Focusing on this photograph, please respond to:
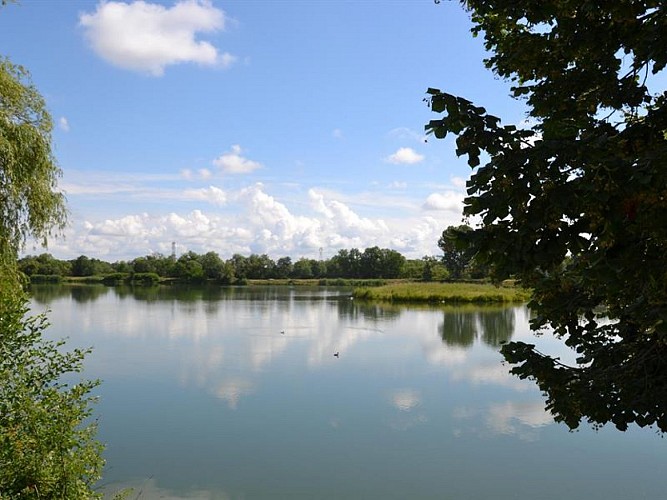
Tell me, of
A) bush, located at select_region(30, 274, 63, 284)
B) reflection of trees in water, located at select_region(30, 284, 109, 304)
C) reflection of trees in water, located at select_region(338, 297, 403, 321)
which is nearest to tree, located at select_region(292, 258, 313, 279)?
bush, located at select_region(30, 274, 63, 284)

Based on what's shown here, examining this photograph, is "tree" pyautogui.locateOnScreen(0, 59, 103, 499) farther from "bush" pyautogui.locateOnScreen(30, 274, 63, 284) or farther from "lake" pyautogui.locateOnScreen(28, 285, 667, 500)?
"bush" pyautogui.locateOnScreen(30, 274, 63, 284)

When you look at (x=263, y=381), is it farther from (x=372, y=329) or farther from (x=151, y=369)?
(x=372, y=329)

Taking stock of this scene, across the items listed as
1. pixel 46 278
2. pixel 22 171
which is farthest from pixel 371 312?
pixel 46 278

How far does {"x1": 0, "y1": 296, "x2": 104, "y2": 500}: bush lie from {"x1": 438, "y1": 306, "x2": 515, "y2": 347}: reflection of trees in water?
15.6 meters

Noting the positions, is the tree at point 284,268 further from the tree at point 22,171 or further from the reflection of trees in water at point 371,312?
the tree at point 22,171

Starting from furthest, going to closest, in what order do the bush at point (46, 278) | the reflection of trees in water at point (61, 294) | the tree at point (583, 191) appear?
the bush at point (46, 278)
the reflection of trees in water at point (61, 294)
the tree at point (583, 191)

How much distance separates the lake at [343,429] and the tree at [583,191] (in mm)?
4936

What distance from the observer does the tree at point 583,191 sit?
92.7 inches

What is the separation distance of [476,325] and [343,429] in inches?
742

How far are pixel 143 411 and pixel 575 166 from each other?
37.6 ft

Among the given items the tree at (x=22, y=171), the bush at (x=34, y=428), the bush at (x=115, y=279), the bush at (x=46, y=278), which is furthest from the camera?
the bush at (x=115, y=279)

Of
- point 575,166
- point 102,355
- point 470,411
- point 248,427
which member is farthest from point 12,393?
point 102,355

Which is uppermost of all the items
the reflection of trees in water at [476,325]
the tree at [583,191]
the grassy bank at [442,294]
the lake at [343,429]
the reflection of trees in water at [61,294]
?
the tree at [583,191]

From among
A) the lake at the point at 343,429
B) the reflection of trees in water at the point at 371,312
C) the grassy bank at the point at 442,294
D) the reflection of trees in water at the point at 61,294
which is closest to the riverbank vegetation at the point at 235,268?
the reflection of trees in water at the point at 61,294
